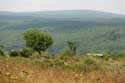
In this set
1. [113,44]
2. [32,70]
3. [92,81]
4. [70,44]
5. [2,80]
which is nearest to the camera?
[2,80]

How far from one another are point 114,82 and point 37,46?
4427cm

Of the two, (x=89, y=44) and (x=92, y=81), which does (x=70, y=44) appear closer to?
(x=92, y=81)

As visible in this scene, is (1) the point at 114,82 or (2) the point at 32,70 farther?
(2) the point at 32,70

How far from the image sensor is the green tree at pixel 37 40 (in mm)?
50856

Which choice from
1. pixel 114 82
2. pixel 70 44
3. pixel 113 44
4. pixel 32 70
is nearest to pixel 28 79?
pixel 32 70

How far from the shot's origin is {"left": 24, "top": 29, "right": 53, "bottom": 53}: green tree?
5086 cm

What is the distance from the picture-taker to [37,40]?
176 ft

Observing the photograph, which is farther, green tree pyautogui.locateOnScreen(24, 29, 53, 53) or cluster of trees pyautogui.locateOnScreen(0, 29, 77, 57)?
green tree pyautogui.locateOnScreen(24, 29, 53, 53)

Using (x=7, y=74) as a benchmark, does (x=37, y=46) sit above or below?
below

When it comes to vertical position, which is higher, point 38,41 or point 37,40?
point 38,41

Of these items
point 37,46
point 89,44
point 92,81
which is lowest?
point 89,44

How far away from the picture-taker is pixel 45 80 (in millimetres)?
6410

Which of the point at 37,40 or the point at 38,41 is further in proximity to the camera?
the point at 37,40

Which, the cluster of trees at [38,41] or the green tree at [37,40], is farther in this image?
the green tree at [37,40]
